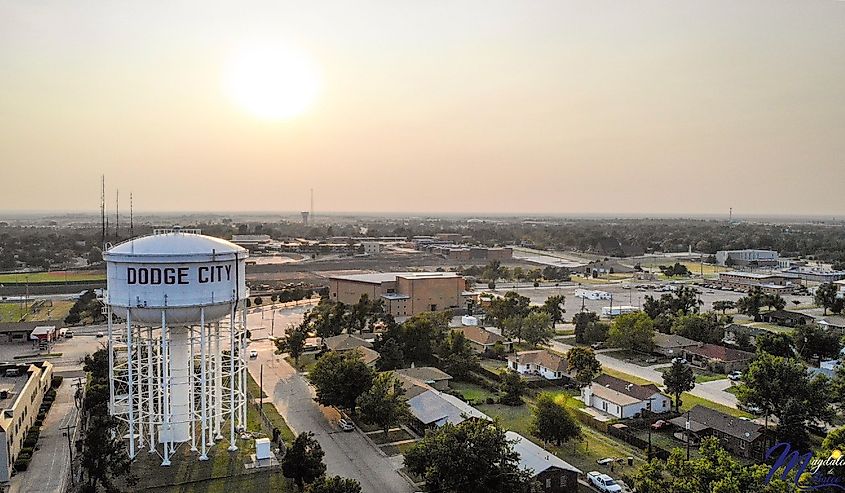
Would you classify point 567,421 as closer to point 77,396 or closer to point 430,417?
point 430,417

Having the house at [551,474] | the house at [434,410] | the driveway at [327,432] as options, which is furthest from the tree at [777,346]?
the driveway at [327,432]

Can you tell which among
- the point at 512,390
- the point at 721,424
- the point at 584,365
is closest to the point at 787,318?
the point at 584,365

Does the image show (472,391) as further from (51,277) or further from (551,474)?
(51,277)

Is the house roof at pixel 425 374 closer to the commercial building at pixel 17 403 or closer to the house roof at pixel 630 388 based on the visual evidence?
the house roof at pixel 630 388

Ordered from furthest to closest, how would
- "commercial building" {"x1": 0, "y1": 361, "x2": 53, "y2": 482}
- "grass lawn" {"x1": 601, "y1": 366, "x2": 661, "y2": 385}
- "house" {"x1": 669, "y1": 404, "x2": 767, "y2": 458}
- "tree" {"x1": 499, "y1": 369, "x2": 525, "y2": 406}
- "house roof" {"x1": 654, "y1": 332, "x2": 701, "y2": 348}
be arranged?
1. "house roof" {"x1": 654, "y1": 332, "x2": 701, "y2": 348}
2. "grass lawn" {"x1": 601, "y1": 366, "x2": 661, "y2": 385}
3. "tree" {"x1": 499, "y1": 369, "x2": 525, "y2": 406}
4. "house" {"x1": 669, "y1": 404, "x2": 767, "y2": 458}
5. "commercial building" {"x1": 0, "y1": 361, "x2": 53, "y2": 482}

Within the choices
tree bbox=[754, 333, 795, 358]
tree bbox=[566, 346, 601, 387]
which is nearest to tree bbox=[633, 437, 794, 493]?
tree bbox=[566, 346, 601, 387]

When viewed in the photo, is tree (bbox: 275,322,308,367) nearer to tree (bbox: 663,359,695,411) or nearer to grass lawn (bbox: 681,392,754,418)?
tree (bbox: 663,359,695,411)

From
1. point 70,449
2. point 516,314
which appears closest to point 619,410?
point 516,314
